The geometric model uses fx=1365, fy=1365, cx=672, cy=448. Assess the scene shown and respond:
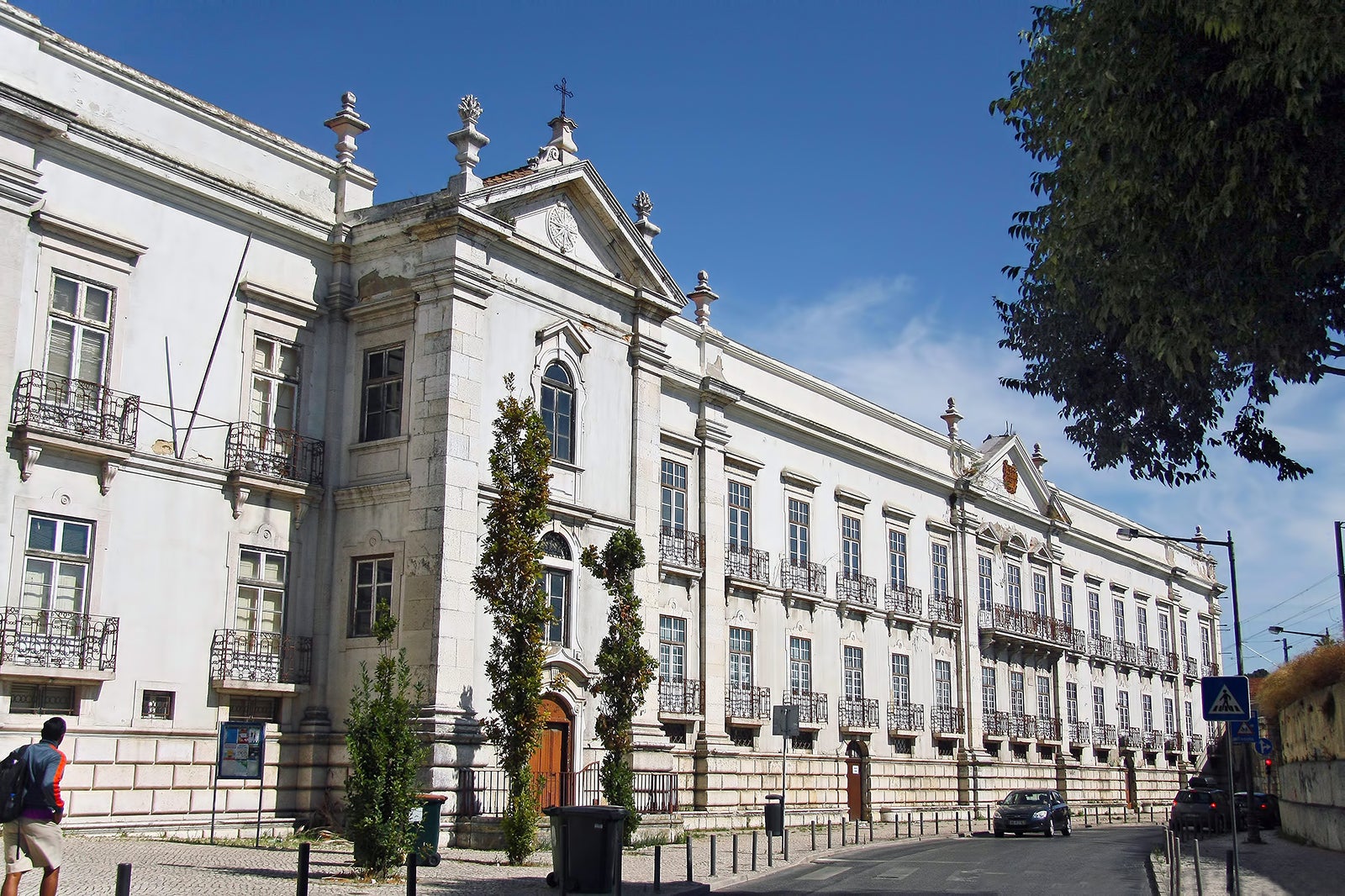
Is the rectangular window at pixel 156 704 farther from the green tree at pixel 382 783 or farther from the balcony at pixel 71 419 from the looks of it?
the green tree at pixel 382 783

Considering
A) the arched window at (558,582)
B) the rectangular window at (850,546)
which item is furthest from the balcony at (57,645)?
the rectangular window at (850,546)

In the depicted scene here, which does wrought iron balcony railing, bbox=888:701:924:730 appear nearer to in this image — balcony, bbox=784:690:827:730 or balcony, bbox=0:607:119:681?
balcony, bbox=784:690:827:730

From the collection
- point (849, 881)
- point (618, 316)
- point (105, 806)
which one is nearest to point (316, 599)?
point (105, 806)

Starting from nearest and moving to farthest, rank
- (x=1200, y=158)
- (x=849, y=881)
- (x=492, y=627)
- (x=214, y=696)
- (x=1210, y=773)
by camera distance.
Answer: (x=1200, y=158), (x=849, y=881), (x=214, y=696), (x=492, y=627), (x=1210, y=773)

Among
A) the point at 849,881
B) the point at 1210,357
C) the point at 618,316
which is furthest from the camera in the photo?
the point at 618,316

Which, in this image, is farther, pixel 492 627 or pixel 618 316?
pixel 618 316

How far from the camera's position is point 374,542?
24.8 m

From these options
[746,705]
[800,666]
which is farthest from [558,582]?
[800,666]

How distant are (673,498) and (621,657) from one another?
838 centimetres

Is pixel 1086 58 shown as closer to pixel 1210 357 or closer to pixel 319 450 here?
pixel 1210 357

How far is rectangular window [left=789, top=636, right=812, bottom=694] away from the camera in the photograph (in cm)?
3575

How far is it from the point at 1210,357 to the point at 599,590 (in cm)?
1582

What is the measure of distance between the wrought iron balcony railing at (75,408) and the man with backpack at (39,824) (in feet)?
31.2

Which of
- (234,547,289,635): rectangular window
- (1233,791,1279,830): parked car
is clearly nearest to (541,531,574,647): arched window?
(234,547,289,635): rectangular window
